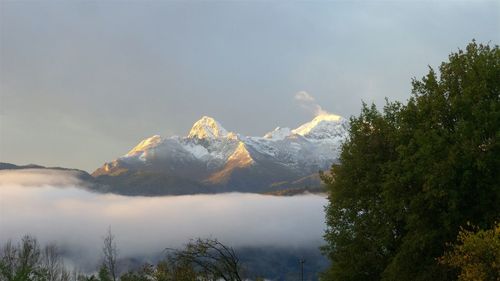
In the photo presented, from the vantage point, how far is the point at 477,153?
128 feet

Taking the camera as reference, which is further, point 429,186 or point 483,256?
point 429,186

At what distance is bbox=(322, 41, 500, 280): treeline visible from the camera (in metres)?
39.0

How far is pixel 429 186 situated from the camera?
39406 mm

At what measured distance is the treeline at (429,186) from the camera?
39031mm

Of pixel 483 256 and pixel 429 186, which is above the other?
pixel 429 186

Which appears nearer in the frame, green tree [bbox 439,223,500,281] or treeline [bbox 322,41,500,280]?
green tree [bbox 439,223,500,281]

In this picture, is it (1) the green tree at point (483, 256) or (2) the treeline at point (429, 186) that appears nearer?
(1) the green tree at point (483, 256)

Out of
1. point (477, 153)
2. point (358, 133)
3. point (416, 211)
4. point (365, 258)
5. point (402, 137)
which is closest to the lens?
point (477, 153)

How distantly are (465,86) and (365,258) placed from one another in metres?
17.1

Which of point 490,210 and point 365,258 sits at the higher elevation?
point 490,210

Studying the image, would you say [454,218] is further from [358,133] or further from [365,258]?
[358,133]

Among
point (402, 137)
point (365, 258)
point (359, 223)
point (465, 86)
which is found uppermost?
point (465, 86)

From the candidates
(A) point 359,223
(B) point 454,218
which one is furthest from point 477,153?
(A) point 359,223

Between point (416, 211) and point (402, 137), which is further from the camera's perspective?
point (402, 137)
